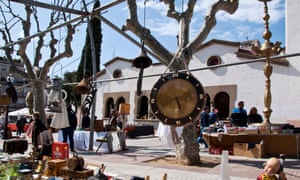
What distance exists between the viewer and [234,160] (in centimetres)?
880

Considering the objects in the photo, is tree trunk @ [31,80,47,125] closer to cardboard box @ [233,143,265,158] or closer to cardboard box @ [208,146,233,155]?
cardboard box @ [208,146,233,155]

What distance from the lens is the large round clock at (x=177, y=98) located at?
523 centimetres

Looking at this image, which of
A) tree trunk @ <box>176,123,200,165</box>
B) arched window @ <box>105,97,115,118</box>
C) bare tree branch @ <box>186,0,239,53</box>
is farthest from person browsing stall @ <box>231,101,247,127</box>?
arched window @ <box>105,97,115,118</box>

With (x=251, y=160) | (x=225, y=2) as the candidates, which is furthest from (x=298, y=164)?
(x=225, y=2)

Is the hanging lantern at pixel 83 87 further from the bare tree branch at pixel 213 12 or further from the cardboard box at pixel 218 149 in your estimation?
the cardboard box at pixel 218 149

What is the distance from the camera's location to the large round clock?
17.2 ft

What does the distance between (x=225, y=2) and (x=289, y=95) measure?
10.6m

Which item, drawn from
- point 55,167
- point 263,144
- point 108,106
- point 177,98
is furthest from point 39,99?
point 177,98

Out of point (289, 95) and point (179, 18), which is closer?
point (179, 18)

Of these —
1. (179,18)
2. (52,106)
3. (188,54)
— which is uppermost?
(179,18)

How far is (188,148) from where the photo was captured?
8.48 m

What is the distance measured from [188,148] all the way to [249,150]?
2.13 meters

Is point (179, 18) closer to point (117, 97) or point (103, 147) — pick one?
point (103, 147)

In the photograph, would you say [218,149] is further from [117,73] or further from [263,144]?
[117,73]
